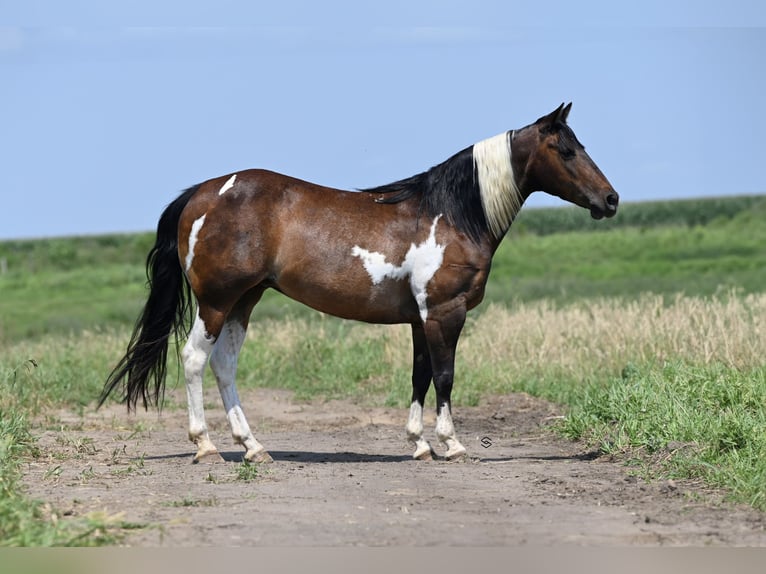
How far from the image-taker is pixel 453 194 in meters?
8.16

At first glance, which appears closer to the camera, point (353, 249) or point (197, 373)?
point (197, 373)

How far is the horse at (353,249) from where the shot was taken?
789cm

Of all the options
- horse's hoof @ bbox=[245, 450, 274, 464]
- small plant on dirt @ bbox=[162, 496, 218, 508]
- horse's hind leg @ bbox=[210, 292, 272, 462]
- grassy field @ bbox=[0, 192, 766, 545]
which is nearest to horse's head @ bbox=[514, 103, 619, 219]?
grassy field @ bbox=[0, 192, 766, 545]

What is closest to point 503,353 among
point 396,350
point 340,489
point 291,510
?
point 396,350

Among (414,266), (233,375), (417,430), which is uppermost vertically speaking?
(414,266)

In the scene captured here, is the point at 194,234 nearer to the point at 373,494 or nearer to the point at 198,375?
the point at 198,375

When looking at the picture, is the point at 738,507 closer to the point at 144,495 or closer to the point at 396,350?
the point at 144,495

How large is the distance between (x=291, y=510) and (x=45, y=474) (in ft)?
6.76

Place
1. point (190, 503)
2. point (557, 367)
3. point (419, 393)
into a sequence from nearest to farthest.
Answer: point (190, 503)
point (419, 393)
point (557, 367)

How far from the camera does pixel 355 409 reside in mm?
11617

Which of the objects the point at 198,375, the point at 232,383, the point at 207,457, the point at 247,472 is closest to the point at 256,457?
the point at 207,457

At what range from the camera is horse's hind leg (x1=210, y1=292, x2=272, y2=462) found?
26.3ft

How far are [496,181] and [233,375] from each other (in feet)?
8.05

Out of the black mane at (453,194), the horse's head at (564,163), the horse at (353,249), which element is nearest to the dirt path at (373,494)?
the horse at (353,249)
